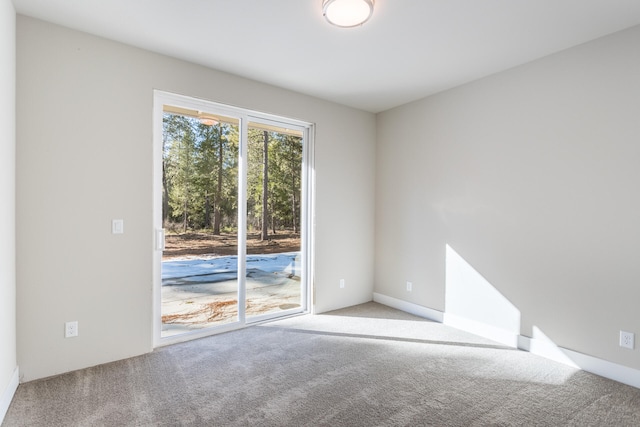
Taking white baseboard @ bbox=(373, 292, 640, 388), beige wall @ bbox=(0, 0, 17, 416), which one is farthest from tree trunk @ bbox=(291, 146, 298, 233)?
beige wall @ bbox=(0, 0, 17, 416)

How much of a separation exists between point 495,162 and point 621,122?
0.98 metres

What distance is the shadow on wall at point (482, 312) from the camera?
298cm

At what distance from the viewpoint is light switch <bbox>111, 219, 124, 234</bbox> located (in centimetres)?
276

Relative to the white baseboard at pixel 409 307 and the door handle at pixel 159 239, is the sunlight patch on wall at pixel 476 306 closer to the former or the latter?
the white baseboard at pixel 409 307

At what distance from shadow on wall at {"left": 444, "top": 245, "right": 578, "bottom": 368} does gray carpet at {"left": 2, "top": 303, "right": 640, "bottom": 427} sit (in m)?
0.12

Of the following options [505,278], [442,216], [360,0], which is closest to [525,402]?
[505,278]

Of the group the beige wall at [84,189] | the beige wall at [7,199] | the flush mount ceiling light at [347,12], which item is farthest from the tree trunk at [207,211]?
the flush mount ceiling light at [347,12]

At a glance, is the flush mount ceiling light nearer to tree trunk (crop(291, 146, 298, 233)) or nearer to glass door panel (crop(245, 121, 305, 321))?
glass door panel (crop(245, 121, 305, 321))

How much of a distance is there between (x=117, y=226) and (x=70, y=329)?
2.80 ft

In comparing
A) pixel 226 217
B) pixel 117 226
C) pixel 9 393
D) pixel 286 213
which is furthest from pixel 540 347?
pixel 9 393

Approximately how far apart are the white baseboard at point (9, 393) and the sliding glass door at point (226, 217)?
3.16ft

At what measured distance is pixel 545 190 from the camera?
2930 millimetres

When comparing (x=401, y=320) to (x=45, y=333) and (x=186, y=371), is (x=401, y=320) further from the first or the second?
(x=45, y=333)

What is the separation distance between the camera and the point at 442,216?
12.5ft
